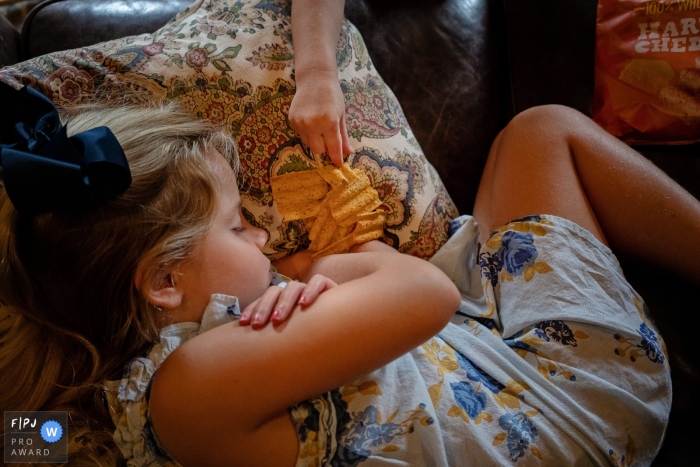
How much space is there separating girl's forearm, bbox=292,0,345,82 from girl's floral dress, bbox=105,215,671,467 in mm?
498

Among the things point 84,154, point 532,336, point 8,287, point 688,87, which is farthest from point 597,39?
point 8,287

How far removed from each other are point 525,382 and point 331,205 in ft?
1.58

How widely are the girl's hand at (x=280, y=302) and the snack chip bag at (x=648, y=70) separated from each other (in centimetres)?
92

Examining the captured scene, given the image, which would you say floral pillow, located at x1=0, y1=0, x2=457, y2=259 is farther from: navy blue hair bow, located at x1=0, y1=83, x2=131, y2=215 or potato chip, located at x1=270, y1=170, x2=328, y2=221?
navy blue hair bow, located at x1=0, y1=83, x2=131, y2=215

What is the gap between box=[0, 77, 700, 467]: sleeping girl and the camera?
2.35 feet

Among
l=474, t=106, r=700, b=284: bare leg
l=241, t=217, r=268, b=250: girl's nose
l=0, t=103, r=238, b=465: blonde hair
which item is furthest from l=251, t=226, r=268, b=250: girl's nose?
l=474, t=106, r=700, b=284: bare leg

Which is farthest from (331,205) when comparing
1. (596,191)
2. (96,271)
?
(596,191)

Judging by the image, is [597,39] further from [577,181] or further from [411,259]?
[411,259]

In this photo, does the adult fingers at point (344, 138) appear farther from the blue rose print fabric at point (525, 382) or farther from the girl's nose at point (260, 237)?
the blue rose print fabric at point (525, 382)

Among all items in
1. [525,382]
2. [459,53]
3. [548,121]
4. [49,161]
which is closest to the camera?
[49,161]

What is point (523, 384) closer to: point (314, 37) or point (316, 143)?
point (316, 143)

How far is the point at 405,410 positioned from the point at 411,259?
0.24m

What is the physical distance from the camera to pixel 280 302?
0.76 m

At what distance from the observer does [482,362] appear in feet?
3.01
